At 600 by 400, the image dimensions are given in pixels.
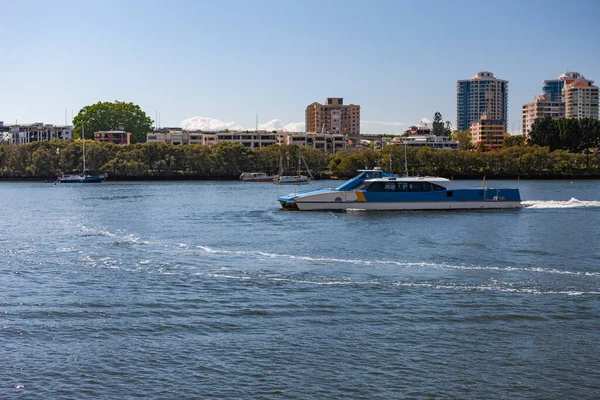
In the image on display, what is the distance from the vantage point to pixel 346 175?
14750 cm

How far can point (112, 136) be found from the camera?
18900cm

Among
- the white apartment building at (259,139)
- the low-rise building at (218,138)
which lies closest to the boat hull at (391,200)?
the white apartment building at (259,139)

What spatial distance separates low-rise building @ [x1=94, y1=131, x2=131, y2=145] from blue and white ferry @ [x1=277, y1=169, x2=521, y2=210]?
144 metres

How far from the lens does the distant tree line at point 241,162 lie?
14225 centimetres

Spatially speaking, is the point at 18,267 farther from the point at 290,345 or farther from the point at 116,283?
the point at 290,345

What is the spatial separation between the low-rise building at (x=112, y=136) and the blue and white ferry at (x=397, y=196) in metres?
144

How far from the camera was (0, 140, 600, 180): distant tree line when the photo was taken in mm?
142250

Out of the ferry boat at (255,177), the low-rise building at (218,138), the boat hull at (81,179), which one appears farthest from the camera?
the low-rise building at (218,138)

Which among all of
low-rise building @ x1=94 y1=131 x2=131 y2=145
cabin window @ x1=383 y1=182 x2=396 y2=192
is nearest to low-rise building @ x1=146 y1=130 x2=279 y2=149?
low-rise building @ x1=94 y1=131 x2=131 y2=145

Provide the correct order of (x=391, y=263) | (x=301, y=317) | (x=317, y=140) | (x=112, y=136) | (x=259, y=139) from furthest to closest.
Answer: (x=112, y=136) < (x=317, y=140) < (x=259, y=139) < (x=391, y=263) < (x=301, y=317)

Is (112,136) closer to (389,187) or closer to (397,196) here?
(389,187)

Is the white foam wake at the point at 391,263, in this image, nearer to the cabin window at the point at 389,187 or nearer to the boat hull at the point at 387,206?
the boat hull at the point at 387,206

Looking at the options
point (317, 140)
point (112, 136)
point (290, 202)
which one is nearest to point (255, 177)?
point (317, 140)

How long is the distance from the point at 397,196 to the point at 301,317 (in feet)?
111
